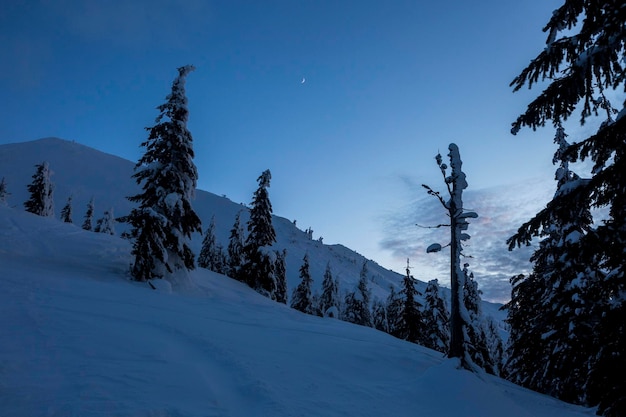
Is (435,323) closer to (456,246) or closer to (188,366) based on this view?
(456,246)

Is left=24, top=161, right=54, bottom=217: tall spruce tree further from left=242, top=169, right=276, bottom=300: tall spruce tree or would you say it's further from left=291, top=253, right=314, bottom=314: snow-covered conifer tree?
left=291, top=253, right=314, bottom=314: snow-covered conifer tree

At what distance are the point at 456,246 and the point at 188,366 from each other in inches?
434

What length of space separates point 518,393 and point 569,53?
12248 millimetres

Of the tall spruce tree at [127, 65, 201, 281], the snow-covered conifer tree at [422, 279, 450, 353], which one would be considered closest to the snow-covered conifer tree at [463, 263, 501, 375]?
the snow-covered conifer tree at [422, 279, 450, 353]

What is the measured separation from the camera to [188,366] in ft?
26.4

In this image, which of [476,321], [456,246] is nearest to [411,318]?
[476,321]

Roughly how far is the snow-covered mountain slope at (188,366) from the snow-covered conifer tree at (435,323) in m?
19.4

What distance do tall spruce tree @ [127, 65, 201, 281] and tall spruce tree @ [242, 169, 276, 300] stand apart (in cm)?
1148

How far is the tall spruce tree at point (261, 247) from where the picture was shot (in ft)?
109

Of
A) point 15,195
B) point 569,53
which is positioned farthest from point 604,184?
point 15,195

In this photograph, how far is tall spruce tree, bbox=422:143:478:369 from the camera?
43.9ft

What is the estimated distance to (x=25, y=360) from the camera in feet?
21.7

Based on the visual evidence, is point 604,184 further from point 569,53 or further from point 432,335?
point 432,335

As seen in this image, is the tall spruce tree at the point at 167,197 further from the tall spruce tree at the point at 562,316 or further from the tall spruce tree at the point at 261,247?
the tall spruce tree at the point at 562,316
